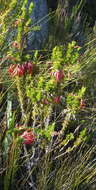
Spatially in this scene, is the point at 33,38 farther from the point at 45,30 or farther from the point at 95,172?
the point at 95,172

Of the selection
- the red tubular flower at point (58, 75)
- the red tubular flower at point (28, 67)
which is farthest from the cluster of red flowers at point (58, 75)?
the red tubular flower at point (28, 67)

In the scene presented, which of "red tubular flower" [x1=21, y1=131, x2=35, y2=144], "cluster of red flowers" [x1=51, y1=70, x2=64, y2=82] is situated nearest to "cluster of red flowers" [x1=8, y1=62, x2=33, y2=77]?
"cluster of red flowers" [x1=51, y1=70, x2=64, y2=82]

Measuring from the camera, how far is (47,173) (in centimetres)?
188

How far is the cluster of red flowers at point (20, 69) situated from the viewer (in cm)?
190

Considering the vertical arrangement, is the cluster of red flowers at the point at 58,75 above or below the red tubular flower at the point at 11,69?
below

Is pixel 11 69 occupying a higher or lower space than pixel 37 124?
higher

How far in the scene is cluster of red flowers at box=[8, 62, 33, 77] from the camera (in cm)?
190

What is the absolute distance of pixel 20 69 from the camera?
74.8 inches

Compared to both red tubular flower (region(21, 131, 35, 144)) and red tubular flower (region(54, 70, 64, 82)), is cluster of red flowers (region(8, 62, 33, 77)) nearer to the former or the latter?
red tubular flower (region(54, 70, 64, 82))

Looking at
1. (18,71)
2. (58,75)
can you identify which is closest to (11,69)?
(18,71)

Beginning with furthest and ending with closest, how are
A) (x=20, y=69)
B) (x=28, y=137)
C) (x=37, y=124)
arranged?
1. (x=37, y=124)
2. (x=20, y=69)
3. (x=28, y=137)

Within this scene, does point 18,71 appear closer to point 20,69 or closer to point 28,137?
point 20,69

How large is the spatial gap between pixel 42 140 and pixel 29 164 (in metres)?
0.13

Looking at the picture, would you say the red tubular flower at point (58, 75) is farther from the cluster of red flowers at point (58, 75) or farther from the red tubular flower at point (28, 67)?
the red tubular flower at point (28, 67)
